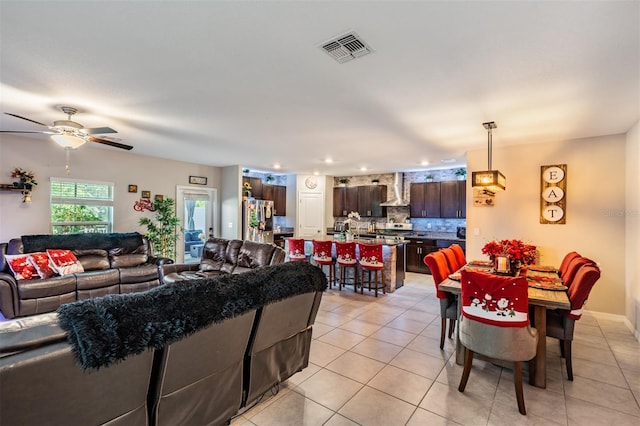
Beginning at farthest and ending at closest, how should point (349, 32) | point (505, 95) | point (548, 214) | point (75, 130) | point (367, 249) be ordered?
point (367, 249), point (548, 214), point (75, 130), point (505, 95), point (349, 32)

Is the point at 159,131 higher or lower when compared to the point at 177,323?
higher

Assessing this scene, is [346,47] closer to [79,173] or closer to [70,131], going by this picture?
[70,131]

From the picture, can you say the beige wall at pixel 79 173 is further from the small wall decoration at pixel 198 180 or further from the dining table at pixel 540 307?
the dining table at pixel 540 307

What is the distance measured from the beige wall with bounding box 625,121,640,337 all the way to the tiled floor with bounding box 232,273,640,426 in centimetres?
35

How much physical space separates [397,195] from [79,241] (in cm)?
699

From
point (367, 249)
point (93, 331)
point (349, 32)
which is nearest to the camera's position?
point (93, 331)

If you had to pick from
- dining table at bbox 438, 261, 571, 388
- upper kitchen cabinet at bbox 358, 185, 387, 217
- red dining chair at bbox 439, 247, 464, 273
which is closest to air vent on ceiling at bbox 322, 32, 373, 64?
dining table at bbox 438, 261, 571, 388

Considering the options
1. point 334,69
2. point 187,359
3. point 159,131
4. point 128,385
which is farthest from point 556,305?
point 159,131

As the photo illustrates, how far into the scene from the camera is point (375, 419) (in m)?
2.14

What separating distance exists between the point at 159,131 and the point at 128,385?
3.80m

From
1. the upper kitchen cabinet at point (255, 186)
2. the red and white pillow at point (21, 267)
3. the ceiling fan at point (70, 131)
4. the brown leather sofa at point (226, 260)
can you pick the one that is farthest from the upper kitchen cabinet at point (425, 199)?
the red and white pillow at point (21, 267)

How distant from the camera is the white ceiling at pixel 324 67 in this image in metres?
1.74

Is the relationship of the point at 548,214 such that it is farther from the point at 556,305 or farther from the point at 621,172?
the point at 556,305

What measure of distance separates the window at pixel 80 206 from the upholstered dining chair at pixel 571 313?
7.12 metres
